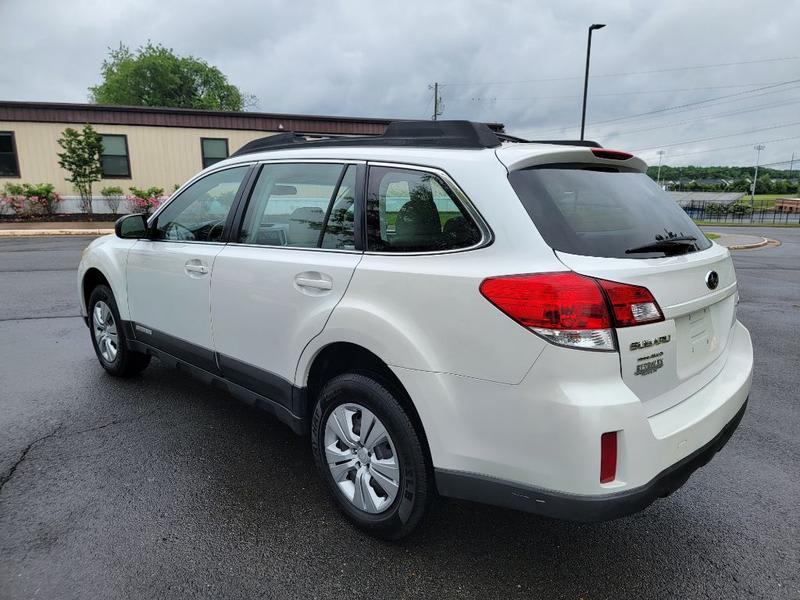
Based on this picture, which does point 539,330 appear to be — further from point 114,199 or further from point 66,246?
point 114,199

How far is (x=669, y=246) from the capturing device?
A: 229 centimetres

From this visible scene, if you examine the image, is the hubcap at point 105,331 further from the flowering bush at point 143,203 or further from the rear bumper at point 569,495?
the flowering bush at point 143,203

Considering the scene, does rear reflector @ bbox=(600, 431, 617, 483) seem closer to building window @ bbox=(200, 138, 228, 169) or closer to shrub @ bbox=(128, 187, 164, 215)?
shrub @ bbox=(128, 187, 164, 215)

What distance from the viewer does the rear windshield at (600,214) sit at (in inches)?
81.5

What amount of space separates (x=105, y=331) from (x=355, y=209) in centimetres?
314

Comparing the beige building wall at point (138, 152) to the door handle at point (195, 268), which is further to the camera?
the beige building wall at point (138, 152)

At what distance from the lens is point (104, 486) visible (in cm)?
298

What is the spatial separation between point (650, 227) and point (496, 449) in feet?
3.89

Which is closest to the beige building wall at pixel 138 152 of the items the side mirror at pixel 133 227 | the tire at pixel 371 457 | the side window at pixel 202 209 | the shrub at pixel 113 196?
the shrub at pixel 113 196

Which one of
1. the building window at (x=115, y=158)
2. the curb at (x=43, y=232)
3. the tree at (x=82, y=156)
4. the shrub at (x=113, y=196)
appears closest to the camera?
the curb at (x=43, y=232)

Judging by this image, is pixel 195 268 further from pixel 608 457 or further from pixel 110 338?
pixel 608 457

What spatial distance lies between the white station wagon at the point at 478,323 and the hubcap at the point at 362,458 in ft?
0.03

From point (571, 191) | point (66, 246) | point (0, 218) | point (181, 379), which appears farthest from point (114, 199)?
point (571, 191)

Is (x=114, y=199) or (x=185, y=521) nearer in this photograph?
(x=185, y=521)
